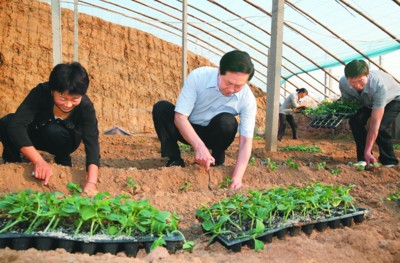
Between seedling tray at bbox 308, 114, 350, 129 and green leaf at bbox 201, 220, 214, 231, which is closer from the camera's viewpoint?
green leaf at bbox 201, 220, 214, 231

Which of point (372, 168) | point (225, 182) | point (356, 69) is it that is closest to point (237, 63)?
point (225, 182)

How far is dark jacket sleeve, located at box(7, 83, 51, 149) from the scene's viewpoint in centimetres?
302

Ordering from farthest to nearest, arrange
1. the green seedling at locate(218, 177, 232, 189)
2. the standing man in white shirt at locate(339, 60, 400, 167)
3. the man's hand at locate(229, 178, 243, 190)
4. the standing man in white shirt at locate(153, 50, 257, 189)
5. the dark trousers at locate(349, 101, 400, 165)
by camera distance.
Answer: the dark trousers at locate(349, 101, 400, 165) → the standing man in white shirt at locate(339, 60, 400, 167) → the green seedling at locate(218, 177, 232, 189) → the man's hand at locate(229, 178, 243, 190) → the standing man in white shirt at locate(153, 50, 257, 189)

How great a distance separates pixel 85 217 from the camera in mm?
1997

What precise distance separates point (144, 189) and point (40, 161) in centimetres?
91

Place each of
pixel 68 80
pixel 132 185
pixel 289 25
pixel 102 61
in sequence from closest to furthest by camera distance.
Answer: pixel 68 80 → pixel 132 185 → pixel 289 25 → pixel 102 61

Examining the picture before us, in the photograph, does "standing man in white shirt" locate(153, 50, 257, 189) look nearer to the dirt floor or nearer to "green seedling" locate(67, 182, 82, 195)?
the dirt floor

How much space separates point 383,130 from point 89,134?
140 inches

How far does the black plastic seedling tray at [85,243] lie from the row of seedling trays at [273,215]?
318mm

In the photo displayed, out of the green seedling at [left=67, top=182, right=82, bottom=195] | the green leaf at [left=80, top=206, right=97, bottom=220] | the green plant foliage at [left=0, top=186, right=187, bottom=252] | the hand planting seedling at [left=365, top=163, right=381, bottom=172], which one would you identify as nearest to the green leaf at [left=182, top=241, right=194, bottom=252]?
the green plant foliage at [left=0, top=186, right=187, bottom=252]

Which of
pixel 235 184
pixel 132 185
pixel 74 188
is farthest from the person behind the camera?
pixel 132 185

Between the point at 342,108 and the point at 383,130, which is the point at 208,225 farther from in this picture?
the point at 342,108

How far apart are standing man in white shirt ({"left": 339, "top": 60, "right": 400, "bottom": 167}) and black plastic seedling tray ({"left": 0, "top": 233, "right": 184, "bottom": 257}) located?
3.10 meters

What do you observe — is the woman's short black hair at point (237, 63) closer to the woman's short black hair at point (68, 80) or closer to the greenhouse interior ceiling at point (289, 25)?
the woman's short black hair at point (68, 80)
